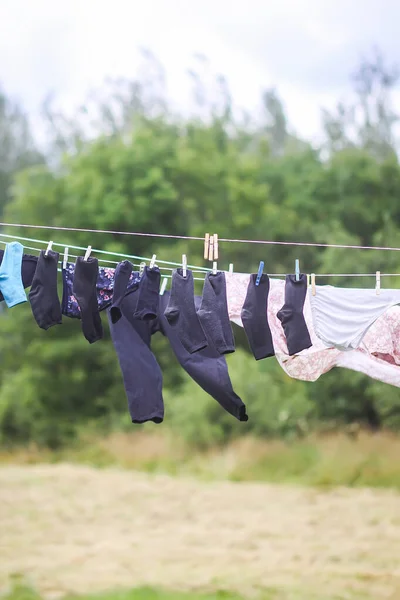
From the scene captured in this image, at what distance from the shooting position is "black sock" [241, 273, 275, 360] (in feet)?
16.7

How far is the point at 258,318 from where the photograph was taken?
5102 millimetres

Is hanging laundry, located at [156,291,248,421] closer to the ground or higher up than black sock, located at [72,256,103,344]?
closer to the ground

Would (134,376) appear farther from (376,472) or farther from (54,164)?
(54,164)

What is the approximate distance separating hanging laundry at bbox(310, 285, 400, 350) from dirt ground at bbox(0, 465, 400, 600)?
16.5ft

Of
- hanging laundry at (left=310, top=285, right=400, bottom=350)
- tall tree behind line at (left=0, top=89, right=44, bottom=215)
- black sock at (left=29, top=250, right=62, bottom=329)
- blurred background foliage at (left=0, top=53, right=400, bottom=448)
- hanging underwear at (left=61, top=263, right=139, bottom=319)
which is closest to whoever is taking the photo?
black sock at (left=29, top=250, right=62, bottom=329)

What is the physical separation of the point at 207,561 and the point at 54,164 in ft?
56.3

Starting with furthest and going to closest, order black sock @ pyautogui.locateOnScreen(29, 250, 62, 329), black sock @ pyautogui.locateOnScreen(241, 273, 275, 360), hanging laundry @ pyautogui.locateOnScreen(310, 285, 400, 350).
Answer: hanging laundry @ pyautogui.locateOnScreen(310, 285, 400, 350), black sock @ pyautogui.locateOnScreen(241, 273, 275, 360), black sock @ pyautogui.locateOnScreen(29, 250, 62, 329)

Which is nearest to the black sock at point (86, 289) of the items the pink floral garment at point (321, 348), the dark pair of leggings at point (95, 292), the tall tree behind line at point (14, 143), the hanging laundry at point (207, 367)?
the dark pair of leggings at point (95, 292)

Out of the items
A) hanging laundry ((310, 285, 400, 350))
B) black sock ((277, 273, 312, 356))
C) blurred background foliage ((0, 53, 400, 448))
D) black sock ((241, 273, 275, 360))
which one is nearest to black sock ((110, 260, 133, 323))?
black sock ((241, 273, 275, 360))

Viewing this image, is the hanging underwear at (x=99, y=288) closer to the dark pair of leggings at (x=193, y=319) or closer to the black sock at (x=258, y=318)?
the dark pair of leggings at (x=193, y=319)

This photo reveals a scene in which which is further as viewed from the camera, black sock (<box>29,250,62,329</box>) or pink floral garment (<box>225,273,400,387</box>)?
pink floral garment (<box>225,273,400,387</box>)

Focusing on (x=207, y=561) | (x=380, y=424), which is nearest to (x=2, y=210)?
(x=380, y=424)

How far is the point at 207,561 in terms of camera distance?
10773 mm

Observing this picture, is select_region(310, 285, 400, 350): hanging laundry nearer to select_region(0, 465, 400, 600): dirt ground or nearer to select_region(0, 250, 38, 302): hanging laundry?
select_region(0, 250, 38, 302): hanging laundry
